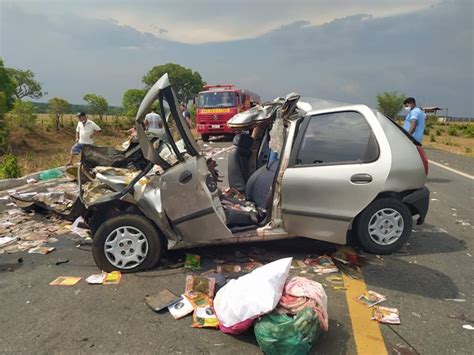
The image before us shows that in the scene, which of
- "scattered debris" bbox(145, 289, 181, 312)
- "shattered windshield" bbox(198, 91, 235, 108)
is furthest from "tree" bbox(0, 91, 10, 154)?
"scattered debris" bbox(145, 289, 181, 312)

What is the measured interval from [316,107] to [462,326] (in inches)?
97.7

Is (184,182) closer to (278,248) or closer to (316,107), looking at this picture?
(278,248)

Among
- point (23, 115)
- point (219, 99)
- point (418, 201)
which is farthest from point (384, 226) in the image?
point (23, 115)

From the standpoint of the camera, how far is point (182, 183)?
3.65m

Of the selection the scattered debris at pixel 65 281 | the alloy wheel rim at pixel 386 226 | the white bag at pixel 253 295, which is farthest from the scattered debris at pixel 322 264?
the scattered debris at pixel 65 281

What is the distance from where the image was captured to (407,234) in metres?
4.20

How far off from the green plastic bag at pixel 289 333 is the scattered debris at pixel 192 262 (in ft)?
4.86

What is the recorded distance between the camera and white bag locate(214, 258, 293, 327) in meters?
2.63

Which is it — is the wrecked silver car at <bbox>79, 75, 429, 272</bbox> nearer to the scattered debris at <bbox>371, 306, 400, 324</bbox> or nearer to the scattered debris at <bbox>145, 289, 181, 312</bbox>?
the scattered debris at <bbox>145, 289, 181, 312</bbox>

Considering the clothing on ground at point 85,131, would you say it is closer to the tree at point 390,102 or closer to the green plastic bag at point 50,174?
the green plastic bag at point 50,174

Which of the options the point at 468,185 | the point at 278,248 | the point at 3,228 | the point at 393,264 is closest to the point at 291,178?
the point at 278,248

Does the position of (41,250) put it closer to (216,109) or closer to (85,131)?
(85,131)

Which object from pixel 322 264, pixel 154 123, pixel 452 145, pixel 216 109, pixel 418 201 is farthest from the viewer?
pixel 452 145

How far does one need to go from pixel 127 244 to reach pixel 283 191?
1626 millimetres
